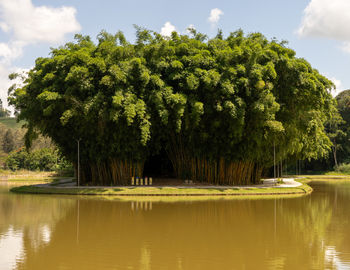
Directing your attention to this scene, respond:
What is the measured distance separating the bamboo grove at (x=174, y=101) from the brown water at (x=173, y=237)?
274 inches

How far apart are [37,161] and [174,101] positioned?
32.1 meters

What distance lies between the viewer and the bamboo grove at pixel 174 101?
22.2 meters

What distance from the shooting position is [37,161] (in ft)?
160

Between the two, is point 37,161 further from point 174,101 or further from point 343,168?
point 343,168

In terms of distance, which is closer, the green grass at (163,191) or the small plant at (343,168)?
the green grass at (163,191)

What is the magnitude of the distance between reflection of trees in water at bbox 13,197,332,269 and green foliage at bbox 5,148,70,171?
34.1m

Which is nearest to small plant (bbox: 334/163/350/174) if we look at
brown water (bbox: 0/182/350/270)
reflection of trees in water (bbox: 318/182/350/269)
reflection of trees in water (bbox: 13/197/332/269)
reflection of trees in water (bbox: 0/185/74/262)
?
brown water (bbox: 0/182/350/270)

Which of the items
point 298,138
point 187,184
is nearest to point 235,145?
point 187,184

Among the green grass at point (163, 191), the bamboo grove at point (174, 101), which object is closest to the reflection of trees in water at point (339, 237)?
the green grass at point (163, 191)

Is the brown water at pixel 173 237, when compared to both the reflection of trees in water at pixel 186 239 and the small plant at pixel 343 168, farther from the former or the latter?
the small plant at pixel 343 168

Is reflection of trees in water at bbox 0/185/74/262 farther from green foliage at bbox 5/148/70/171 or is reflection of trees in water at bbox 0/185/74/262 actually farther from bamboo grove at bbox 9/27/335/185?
green foliage at bbox 5/148/70/171

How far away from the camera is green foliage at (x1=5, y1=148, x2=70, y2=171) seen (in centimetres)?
4820

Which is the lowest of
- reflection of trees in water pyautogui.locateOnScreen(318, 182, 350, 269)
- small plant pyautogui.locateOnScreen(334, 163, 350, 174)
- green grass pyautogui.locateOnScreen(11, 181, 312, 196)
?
reflection of trees in water pyautogui.locateOnScreen(318, 182, 350, 269)

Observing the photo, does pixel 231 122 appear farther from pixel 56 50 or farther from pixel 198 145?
pixel 56 50
